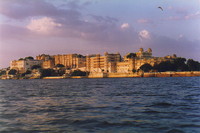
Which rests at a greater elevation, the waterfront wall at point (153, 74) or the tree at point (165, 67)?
the tree at point (165, 67)

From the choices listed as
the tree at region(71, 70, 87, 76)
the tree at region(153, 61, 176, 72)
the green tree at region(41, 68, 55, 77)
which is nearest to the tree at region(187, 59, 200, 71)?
the tree at region(153, 61, 176, 72)

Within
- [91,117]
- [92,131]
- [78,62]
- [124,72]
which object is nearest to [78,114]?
[91,117]

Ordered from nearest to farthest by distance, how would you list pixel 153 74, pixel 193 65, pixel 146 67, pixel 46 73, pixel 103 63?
1. pixel 153 74
2. pixel 193 65
3. pixel 146 67
4. pixel 103 63
5. pixel 46 73

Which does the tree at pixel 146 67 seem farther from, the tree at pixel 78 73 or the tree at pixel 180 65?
the tree at pixel 78 73

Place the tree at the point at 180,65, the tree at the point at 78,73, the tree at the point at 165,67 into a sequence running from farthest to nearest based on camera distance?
the tree at the point at 78,73
the tree at the point at 180,65
the tree at the point at 165,67

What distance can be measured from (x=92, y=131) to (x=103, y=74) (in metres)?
141

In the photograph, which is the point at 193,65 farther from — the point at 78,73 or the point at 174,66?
the point at 78,73

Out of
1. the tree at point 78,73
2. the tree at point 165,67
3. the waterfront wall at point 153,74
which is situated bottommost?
the waterfront wall at point 153,74

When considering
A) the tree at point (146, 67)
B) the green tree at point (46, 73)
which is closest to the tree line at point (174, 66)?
the tree at point (146, 67)

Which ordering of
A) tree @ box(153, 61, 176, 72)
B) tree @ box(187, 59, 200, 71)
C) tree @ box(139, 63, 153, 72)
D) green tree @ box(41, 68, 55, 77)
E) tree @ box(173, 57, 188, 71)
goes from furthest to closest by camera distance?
green tree @ box(41, 68, 55, 77) → tree @ box(139, 63, 153, 72) → tree @ box(187, 59, 200, 71) → tree @ box(173, 57, 188, 71) → tree @ box(153, 61, 176, 72)

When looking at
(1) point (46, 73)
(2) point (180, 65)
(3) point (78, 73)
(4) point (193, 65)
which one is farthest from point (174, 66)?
(1) point (46, 73)

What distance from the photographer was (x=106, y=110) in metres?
16.3

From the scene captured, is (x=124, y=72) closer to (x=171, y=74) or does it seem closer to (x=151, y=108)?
(x=171, y=74)

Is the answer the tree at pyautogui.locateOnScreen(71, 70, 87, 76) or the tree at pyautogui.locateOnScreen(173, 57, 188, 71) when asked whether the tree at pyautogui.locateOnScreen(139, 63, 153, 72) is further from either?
the tree at pyautogui.locateOnScreen(71, 70, 87, 76)
